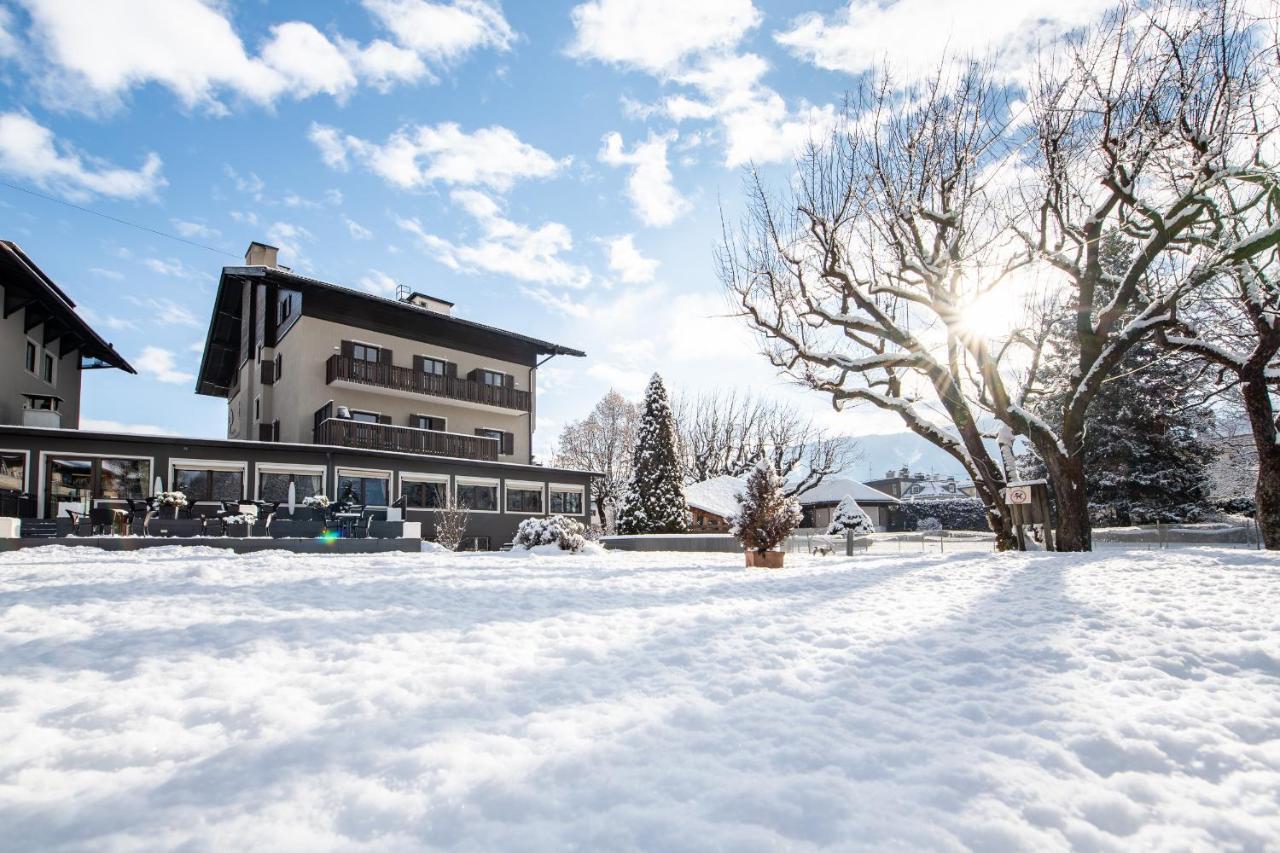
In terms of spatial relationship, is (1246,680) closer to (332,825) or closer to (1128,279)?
(332,825)

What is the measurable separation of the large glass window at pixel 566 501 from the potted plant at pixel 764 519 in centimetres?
1624

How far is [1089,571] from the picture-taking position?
9.19 meters

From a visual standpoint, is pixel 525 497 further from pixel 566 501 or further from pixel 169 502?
pixel 169 502

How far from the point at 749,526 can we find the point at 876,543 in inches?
664

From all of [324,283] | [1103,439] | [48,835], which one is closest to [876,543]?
[1103,439]

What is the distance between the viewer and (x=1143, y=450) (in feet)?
84.7

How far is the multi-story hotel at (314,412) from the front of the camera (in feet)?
63.5

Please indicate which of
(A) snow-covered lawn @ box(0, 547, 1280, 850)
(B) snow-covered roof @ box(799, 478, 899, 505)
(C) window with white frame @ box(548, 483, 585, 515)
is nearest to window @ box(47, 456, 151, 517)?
(C) window with white frame @ box(548, 483, 585, 515)

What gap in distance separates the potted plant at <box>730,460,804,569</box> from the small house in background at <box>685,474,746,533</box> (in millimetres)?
20231

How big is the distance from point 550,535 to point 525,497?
37.3 feet

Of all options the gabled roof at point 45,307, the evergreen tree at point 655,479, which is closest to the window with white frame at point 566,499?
the evergreen tree at point 655,479

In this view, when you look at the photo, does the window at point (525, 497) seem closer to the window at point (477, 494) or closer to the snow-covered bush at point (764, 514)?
the window at point (477, 494)

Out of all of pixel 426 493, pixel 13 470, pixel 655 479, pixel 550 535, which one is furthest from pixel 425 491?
pixel 13 470

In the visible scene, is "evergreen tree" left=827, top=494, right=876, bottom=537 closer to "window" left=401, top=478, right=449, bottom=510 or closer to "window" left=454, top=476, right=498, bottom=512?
"window" left=454, top=476, right=498, bottom=512
